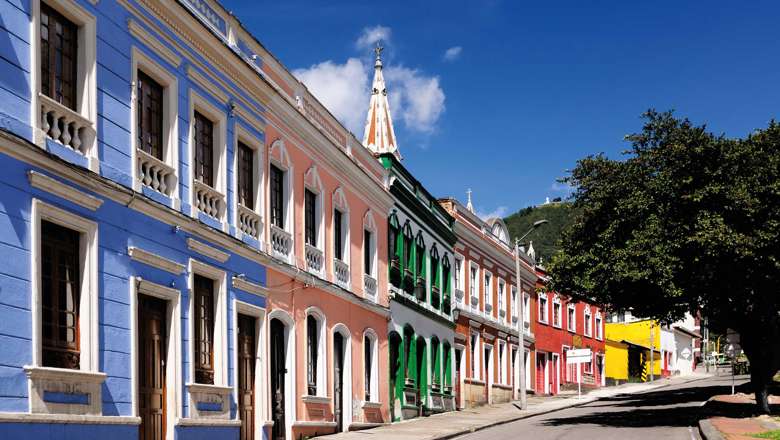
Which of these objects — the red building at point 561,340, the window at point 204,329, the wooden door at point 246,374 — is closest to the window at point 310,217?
the wooden door at point 246,374

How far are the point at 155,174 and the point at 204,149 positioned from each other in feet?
7.03

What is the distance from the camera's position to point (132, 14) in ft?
44.8

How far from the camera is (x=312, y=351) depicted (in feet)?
68.1

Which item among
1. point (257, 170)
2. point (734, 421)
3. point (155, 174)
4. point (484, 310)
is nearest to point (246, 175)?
point (257, 170)

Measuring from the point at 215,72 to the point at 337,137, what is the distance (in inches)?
261

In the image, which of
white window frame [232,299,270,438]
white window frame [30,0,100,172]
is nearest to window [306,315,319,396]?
white window frame [232,299,270,438]

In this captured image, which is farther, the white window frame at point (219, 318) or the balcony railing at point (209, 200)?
the white window frame at point (219, 318)

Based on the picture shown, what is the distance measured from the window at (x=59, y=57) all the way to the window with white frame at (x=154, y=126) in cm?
124

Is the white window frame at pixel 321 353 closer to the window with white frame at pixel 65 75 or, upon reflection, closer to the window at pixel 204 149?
the window at pixel 204 149

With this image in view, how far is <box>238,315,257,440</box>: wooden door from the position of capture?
17062 millimetres

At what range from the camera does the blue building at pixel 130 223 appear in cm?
1095

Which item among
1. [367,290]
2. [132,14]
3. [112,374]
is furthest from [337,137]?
[112,374]

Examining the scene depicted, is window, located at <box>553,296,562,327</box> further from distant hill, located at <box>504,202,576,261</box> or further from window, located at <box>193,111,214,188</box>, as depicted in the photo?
distant hill, located at <box>504,202,576,261</box>

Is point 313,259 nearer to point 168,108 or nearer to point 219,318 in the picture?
point 219,318
